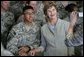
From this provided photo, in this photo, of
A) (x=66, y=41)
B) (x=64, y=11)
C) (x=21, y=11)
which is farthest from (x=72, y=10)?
(x=21, y=11)

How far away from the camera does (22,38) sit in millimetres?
2490

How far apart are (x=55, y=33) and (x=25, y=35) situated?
0.24 meters

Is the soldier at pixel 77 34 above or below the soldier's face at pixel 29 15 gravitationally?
below

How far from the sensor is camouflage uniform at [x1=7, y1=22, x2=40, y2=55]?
249 cm

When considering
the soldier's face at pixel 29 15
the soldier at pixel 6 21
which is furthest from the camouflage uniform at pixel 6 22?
the soldier's face at pixel 29 15

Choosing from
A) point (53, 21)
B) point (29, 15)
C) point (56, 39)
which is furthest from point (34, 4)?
point (56, 39)

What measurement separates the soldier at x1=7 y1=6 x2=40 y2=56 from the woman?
0.05 metres

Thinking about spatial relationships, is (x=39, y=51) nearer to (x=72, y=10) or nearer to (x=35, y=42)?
(x=35, y=42)

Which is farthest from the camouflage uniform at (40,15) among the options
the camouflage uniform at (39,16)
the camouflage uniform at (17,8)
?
the camouflage uniform at (17,8)

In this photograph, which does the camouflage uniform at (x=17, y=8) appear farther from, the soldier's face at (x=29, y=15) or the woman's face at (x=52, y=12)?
the woman's face at (x=52, y=12)

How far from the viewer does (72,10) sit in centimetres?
250

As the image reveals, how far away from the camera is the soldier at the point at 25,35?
2482 millimetres

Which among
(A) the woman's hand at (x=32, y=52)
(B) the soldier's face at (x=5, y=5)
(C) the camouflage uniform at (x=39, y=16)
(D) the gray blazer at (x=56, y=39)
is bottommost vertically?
(A) the woman's hand at (x=32, y=52)

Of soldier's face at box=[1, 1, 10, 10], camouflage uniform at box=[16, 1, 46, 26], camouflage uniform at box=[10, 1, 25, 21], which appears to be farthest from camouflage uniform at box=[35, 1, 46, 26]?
soldier's face at box=[1, 1, 10, 10]
